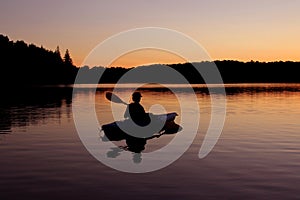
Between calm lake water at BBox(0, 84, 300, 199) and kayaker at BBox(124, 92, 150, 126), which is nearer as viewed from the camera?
calm lake water at BBox(0, 84, 300, 199)

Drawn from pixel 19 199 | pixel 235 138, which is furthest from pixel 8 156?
pixel 235 138

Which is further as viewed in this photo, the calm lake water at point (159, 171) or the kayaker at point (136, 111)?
the kayaker at point (136, 111)

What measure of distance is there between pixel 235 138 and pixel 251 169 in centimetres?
943

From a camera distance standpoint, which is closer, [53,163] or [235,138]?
[53,163]

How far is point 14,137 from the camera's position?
1041 inches

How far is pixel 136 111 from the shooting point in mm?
24031

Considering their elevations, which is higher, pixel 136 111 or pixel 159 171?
pixel 136 111

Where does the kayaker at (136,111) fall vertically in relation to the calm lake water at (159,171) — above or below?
above

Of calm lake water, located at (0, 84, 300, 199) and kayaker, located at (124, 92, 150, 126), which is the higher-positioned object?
kayaker, located at (124, 92, 150, 126)

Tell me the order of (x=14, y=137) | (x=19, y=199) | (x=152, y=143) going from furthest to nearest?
1. (x=14, y=137)
2. (x=152, y=143)
3. (x=19, y=199)

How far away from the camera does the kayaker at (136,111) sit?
24.0m

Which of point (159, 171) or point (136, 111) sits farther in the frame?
point (136, 111)

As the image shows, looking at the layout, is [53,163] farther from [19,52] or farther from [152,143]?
[19,52]

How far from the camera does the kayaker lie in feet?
78.9
